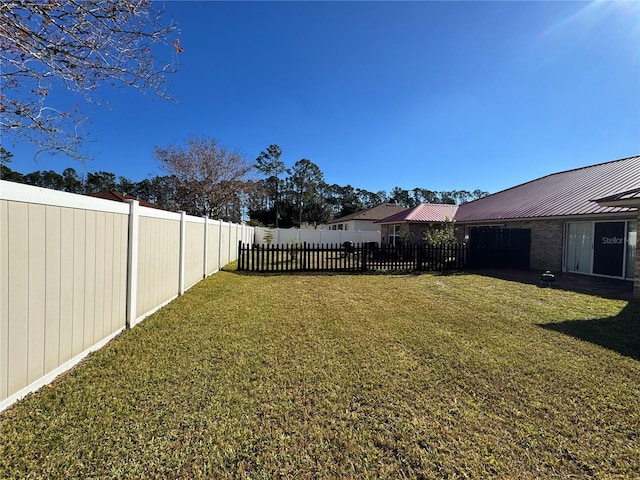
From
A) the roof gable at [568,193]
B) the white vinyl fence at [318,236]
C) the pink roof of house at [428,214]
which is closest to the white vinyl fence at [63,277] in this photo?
the roof gable at [568,193]

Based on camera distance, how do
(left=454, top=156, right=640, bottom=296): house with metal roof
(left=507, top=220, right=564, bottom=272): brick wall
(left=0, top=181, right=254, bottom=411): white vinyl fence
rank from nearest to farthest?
(left=0, top=181, right=254, bottom=411): white vinyl fence → (left=454, top=156, right=640, bottom=296): house with metal roof → (left=507, top=220, right=564, bottom=272): brick wall

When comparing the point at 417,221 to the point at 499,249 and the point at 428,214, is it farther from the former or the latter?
the point at 499,249

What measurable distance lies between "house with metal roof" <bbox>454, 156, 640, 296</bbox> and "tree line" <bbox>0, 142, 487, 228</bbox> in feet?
45.9

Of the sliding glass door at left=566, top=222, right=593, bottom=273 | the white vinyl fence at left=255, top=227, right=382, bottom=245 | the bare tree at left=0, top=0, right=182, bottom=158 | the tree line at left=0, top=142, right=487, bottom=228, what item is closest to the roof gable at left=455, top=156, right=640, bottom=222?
the sliding glass door at left=566, top=222, right=593, bottom=273

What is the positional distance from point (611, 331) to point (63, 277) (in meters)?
7.20

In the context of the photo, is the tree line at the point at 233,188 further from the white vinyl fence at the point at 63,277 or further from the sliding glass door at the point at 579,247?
the sliding glass door at the point at 579,247

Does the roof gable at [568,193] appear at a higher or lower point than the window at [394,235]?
higher

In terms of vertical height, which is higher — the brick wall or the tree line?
the tree line

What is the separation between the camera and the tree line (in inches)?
995

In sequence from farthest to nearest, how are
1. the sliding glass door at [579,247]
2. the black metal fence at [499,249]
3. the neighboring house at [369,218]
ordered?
1. the neighboring house at [369,218]
2. the black metal fence at [499,249]
3. the sliding glass door at [579,247]

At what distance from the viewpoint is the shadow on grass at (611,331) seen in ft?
12.8

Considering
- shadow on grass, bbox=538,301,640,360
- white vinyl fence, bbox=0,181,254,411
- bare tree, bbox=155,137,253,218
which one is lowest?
shadow on grass, bbox=538,301,640,360

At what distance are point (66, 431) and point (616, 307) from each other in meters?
8.86

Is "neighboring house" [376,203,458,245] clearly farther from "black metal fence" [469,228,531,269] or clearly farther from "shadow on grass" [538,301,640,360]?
"shadow on grass" [538,301,640,360]
